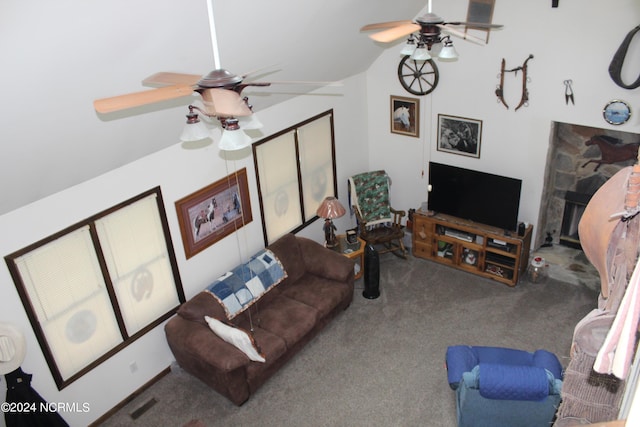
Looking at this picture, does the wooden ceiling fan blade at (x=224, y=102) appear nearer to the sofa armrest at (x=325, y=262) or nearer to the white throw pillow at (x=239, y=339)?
the white throw pillow at (x=239, y=339)

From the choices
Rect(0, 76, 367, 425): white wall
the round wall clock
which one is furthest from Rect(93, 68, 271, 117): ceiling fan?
the round wall clock

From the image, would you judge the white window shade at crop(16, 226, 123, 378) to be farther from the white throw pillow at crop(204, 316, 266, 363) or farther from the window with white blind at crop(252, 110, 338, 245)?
the window with white blind at crop(252, 110, 338, 245)

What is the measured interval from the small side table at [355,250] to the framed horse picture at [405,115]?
5.52ft

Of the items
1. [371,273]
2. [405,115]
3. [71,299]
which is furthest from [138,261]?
[405,115]

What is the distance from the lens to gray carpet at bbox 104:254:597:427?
5230mm

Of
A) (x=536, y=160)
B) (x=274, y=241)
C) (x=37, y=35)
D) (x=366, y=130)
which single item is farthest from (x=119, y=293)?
(x=536, y=160)

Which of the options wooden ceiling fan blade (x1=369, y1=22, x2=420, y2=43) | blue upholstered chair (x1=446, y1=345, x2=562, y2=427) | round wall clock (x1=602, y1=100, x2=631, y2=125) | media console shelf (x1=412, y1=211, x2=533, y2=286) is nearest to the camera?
wooden ceiling fan blade (x1=369, y1=22, x2=420, y2=43)

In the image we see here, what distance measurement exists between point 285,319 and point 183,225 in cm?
149

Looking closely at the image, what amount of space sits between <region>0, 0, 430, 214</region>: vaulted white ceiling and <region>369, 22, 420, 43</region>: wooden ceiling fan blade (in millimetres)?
711

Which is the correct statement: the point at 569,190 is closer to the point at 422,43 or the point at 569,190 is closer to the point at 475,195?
the point at 475,195

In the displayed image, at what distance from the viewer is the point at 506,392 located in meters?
4.22

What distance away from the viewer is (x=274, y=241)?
22.3 ft

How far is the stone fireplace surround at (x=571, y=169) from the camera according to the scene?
638cm

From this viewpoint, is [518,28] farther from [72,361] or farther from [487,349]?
[72,361]
